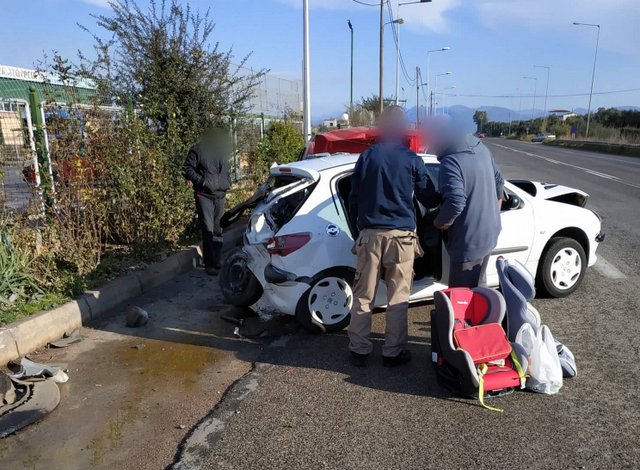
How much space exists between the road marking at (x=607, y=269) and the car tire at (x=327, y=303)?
11.3 feet

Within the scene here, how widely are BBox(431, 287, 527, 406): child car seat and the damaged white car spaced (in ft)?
3.39

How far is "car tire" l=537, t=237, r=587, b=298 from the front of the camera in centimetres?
524

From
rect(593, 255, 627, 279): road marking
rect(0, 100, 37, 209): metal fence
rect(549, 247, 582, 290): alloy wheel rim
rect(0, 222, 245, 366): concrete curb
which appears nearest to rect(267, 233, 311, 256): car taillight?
rect(0, 222, 245, 366): concrete curb

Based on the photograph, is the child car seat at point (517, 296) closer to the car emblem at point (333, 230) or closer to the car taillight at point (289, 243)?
the car emblem at point (333, 230)

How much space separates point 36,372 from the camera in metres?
3.90

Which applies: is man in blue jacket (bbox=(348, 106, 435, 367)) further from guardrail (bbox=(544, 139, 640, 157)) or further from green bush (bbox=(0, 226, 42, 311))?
guardrail (bbox=(544, 139, 640, 157))

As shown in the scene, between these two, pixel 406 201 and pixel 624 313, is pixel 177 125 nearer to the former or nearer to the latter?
pixel 406 201

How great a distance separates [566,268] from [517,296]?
1.99 m

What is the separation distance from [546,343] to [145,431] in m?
2.75

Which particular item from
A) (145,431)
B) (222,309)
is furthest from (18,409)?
(222,309)

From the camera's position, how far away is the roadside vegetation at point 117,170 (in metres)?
5.45

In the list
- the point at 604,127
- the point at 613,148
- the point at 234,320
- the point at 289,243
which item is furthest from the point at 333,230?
A: the point at 604,127

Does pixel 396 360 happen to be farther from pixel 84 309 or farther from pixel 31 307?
pixel 31 307

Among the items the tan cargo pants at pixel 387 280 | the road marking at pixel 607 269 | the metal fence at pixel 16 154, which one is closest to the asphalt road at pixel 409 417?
the tan cargo pants at pixel 387 280
